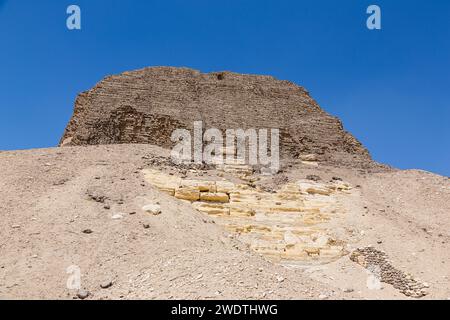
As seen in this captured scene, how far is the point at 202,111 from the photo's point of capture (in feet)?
80.9

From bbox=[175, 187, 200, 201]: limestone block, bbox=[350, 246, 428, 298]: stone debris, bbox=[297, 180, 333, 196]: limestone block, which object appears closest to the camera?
bbox=[350, 246, 428, 298]: stone debris

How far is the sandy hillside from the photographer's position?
10.2 meters

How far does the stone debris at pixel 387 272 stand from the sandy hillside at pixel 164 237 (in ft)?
0.24

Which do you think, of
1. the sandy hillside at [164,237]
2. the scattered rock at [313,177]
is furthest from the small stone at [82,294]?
the scattered rock at [313,177]

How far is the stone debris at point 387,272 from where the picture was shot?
506 inches

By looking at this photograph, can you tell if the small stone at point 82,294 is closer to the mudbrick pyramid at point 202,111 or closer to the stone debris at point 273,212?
the stone debris at point 273,212

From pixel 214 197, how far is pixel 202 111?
910 cm

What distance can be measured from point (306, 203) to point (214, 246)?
6056mm

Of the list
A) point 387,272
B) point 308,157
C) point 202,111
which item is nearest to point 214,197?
point 387,272

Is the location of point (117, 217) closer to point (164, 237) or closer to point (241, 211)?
point (164, 237)

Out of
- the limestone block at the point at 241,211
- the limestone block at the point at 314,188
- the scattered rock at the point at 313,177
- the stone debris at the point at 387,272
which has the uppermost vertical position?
the scattered rock at the point at 313,177

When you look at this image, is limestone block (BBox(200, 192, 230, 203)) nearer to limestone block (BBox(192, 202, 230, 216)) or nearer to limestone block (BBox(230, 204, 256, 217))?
limestone block (BBox(192, 202, 230, 216))

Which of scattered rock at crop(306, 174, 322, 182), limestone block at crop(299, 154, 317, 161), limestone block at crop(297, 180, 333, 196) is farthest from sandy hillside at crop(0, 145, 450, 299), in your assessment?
limestone block at crop(299, 154, 317, 161)

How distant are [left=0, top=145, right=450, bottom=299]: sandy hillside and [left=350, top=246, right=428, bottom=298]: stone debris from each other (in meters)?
0.07
